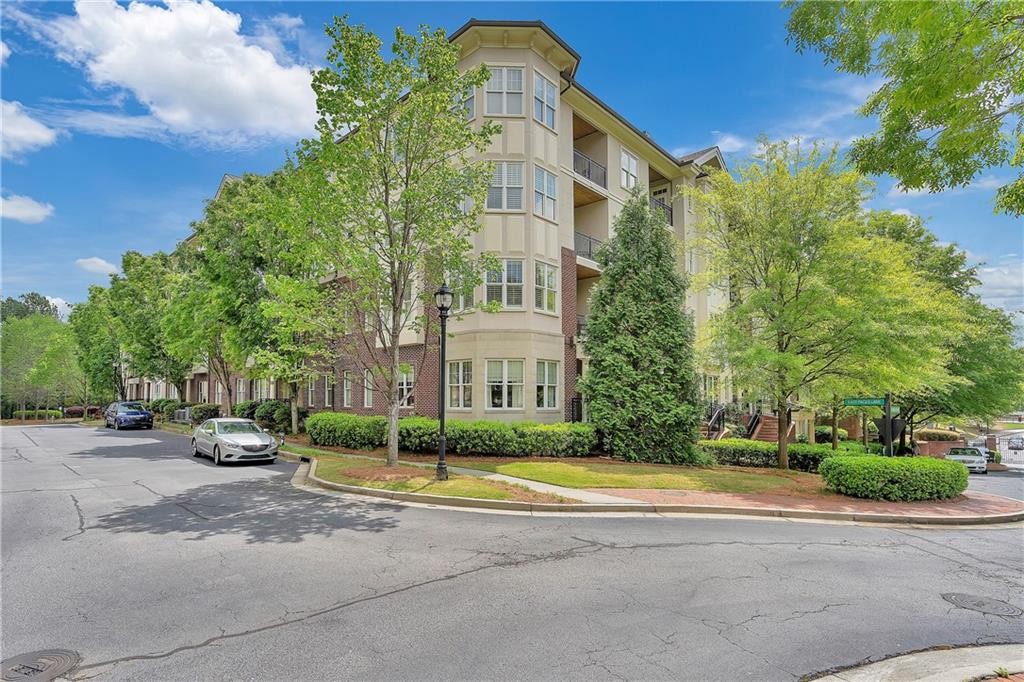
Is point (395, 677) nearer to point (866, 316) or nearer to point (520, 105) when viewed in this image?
point (866, 316)

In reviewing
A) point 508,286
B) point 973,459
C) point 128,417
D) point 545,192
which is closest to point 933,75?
point 508,286

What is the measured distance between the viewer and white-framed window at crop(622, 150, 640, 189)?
2680 cm

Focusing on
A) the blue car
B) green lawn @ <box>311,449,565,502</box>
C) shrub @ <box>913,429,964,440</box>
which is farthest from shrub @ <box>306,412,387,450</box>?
shrub @ <box>913,429,964,440</box>

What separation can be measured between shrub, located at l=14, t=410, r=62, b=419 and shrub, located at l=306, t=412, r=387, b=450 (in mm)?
51785

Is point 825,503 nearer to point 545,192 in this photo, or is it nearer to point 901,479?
point 901,479

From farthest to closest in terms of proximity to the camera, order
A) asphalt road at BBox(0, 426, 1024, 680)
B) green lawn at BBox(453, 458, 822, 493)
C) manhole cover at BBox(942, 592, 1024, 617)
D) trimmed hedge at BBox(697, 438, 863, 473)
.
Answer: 1. trimmed hedge at BBox(697, 438, 863, 473)
2. green lawn at BBox(453, 458, 822, 493)
3. manhole cover at BBox(942, 592, 1024, 617)
4. asphalt road at BBox(0, 426, 1024, 680)

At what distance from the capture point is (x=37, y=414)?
54562 millimetres

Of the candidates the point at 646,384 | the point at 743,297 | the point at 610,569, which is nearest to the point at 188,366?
the point at 646,384

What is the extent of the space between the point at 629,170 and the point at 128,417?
123ft

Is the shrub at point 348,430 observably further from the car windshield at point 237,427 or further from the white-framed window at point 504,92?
the white-framed window at point 504,92

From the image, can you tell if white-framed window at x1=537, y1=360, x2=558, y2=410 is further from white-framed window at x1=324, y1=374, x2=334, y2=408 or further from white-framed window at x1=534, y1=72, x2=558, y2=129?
white-framed window at x1=324, y1=374, x2=334, y2=408

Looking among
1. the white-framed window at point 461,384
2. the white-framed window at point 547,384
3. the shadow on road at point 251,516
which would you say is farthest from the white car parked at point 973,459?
the shadow on road at point 251,516

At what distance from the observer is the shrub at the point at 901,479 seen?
12.2 m

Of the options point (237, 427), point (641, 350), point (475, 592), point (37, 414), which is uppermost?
point (641, 350)
